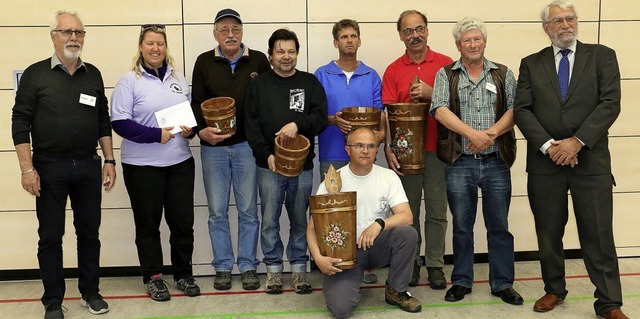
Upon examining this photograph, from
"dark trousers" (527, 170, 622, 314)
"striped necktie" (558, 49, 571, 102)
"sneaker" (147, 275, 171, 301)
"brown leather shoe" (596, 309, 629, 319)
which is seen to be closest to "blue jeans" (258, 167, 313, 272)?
"sneaker" (147, 275, 171, 301)

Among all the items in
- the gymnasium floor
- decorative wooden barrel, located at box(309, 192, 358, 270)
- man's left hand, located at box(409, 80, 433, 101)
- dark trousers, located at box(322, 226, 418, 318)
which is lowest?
the gymnasium floor

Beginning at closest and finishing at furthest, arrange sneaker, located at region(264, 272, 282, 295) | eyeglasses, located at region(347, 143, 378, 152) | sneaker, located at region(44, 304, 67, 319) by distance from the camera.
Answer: eyeglasses, located at region(347, 143, 378, 152) < sneaker, located at region(44, 304, 67, 319) < sneaker, located at region(264, 272, 282, 295)

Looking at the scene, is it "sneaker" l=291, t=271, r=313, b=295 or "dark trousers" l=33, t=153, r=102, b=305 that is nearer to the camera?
Answer: "dark trousers" l=33, t=153, r=102, b=305

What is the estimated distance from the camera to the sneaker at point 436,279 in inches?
161

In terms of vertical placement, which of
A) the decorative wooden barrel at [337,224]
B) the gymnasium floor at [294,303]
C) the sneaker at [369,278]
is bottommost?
the gymnasium floor at [294,303]

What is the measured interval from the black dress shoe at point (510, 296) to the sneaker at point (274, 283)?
149cm

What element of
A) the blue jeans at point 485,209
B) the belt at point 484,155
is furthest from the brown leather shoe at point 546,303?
the belt at point 484,155

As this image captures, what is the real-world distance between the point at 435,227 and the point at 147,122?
6.99ft

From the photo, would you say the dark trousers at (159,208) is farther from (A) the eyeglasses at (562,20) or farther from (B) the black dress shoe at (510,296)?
(A) the eyeglasses at (562,20)

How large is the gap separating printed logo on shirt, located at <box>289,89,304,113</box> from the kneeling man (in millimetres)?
498

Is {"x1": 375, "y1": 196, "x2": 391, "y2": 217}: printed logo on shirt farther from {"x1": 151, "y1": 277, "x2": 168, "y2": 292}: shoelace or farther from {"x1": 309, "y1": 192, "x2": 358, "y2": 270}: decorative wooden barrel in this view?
{"x1": 151, "y1": 277, "x2": 168, "y2": 292}: shoelace

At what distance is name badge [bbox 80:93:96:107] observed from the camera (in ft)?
11.5

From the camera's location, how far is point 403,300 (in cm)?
370

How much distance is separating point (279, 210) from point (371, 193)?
81 cm
